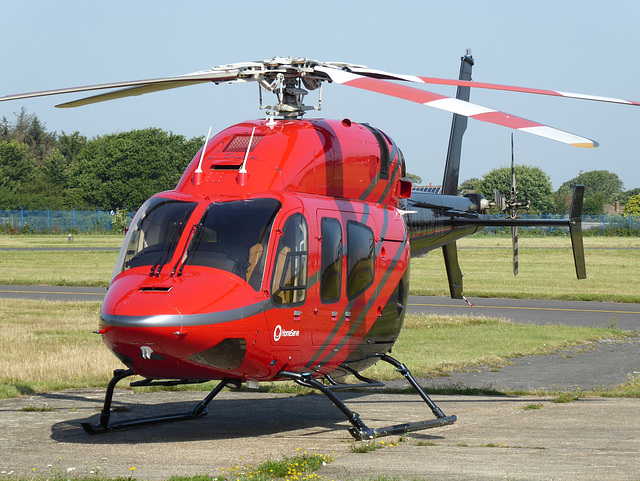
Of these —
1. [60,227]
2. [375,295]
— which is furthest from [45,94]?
[60,227]

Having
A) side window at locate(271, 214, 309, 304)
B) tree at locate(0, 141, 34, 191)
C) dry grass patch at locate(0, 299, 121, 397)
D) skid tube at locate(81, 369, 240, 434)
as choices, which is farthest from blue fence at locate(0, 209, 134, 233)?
side window at locate(271, 214, 309, 304)

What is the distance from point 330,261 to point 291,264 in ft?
2.29

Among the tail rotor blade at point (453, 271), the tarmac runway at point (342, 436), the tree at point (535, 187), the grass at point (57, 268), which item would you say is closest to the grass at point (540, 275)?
the grass at point (57, 268)

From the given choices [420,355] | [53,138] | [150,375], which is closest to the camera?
[150,375]

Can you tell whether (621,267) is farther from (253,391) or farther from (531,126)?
(531,126)

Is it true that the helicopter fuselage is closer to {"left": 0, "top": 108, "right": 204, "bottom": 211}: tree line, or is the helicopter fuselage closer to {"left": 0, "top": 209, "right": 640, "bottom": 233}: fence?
{"left": 0, "top": 209, "right": 640, "bottom": 233}: fence

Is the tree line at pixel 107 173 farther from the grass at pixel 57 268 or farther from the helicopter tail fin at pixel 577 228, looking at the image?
the helicopter tail fin at pixel 577 228

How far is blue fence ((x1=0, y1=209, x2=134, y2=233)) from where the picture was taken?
269ft

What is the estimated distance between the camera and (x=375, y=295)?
33.6ft

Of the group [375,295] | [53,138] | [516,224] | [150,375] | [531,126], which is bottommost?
[150,375]

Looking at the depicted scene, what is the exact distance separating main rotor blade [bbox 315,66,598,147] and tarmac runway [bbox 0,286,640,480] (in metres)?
3.01

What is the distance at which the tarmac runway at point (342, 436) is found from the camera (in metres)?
7.62

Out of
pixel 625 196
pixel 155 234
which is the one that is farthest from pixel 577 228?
pixel 625 196

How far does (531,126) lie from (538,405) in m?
5.32
